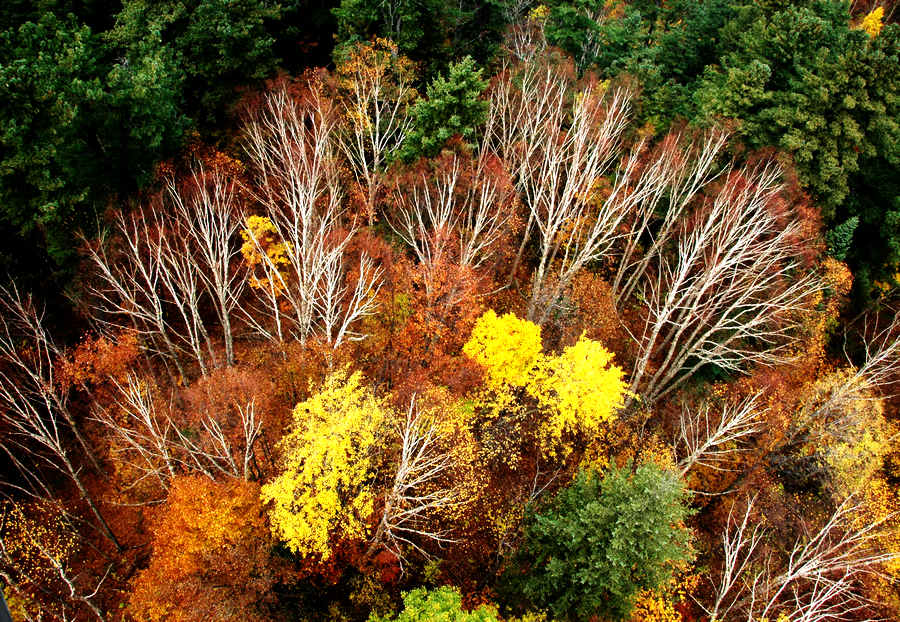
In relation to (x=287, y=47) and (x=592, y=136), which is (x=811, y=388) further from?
(x=287, y=47)

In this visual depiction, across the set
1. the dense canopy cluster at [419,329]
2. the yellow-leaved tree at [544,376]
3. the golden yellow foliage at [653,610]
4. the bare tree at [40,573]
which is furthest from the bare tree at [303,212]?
the golden yellow foliage at [653,610]

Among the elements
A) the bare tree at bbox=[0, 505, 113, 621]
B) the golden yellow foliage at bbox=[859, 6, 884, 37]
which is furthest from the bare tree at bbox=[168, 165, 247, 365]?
the golden yellow foliage at bbox=[859, 6, 884, 37]

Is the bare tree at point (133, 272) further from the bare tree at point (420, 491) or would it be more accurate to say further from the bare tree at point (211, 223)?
the bare tree at point (420, 491)

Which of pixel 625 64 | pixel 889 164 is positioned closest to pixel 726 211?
pixel 889 164

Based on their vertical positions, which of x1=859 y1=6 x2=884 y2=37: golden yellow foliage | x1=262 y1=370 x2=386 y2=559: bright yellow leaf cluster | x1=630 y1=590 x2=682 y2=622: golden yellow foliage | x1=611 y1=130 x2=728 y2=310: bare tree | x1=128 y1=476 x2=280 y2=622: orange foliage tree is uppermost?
x1=859 y1=6 x2=884 y2=37: golden yellow foliage

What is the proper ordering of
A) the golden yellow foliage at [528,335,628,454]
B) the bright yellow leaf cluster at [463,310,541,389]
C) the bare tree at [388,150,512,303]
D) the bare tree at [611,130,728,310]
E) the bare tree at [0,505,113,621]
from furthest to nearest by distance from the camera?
the bare tree at [611,130,728,310] → the bare tree at [388,150,512,303] → the bright yellow leaf cluster at [463,310,541,389] → the golden yellow foliage at [528,335,628,454] → the bare tree at [0,505,113,621]

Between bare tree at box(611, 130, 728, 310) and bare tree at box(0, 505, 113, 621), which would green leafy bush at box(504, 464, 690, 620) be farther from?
bare tree at box(0, 505, 113, 621)

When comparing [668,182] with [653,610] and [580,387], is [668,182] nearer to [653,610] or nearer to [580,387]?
[580,387]
